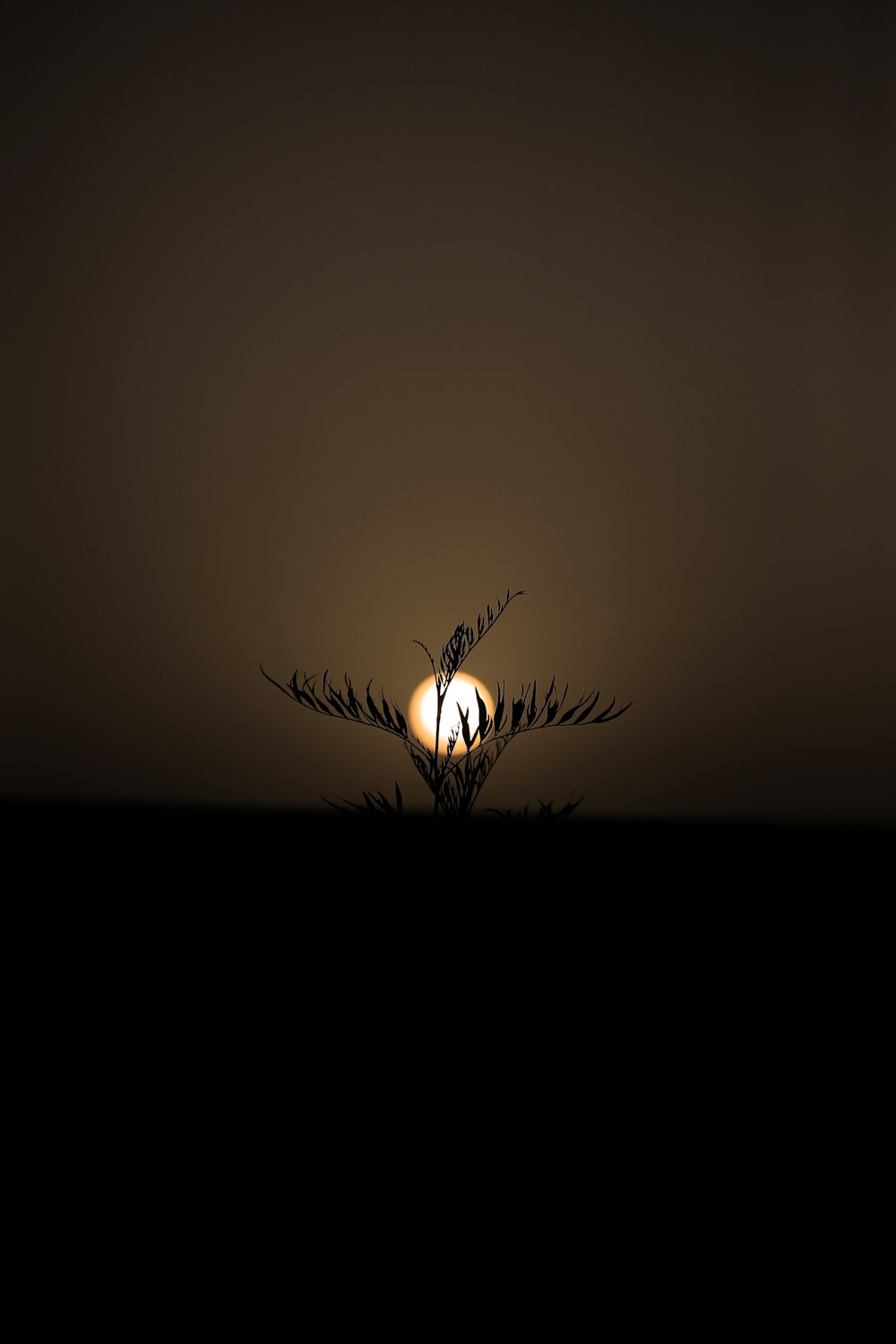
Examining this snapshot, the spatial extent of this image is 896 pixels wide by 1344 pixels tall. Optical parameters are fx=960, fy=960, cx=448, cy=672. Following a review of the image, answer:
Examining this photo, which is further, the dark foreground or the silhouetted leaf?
the dark foreground

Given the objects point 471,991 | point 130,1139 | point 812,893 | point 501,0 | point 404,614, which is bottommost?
point 130,1139

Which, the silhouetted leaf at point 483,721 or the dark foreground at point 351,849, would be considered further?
the dark foreground at point 351,849

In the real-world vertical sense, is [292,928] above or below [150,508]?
below

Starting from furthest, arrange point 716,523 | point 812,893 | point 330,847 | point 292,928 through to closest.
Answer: point 716,523 → point 330,847 → point 812,893 → point 292,928

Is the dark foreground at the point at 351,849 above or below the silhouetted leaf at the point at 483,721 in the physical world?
below

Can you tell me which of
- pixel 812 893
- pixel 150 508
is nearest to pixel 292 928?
pixel 812 893

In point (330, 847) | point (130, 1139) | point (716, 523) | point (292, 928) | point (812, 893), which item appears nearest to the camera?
point (130, 1139)

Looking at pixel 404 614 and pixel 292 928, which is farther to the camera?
pixel 404 614

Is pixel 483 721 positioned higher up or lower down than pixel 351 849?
higher up

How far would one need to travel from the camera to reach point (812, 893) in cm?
262

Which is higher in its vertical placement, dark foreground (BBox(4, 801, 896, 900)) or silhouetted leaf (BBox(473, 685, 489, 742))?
silhouetted leaf (BBox(473, 685, 489, 742))

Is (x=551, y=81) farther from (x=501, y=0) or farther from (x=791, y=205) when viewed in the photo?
(x=791, y=205)

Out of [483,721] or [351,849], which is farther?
[351,849]

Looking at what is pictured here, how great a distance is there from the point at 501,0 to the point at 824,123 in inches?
48.9
